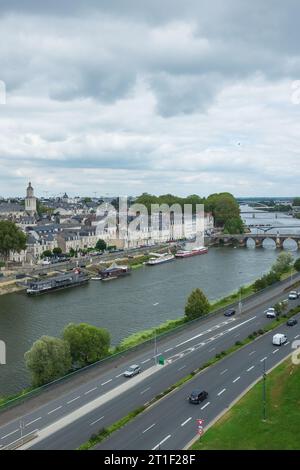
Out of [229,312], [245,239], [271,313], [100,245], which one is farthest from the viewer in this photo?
[245,239]

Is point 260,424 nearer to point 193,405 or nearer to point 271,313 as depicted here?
point 193,405

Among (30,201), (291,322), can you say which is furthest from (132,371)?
(30,201)

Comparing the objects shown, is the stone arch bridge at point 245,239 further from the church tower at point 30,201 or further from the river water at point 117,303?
the church tower at point 30,201

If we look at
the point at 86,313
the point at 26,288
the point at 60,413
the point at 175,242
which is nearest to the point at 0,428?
the point at 60,413

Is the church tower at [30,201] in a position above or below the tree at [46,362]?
above

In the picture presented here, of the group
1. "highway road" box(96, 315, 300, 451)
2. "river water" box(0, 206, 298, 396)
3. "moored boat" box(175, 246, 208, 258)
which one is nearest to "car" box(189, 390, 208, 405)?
"highway road" box(96, 315, 300, 451)

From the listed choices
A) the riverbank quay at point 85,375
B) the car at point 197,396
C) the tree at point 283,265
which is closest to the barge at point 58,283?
the tree at point 283,265

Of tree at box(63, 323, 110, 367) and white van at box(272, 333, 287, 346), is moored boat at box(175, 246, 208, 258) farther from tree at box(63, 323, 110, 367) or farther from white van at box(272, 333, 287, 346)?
tree at box(63, 323, 110, 367)
